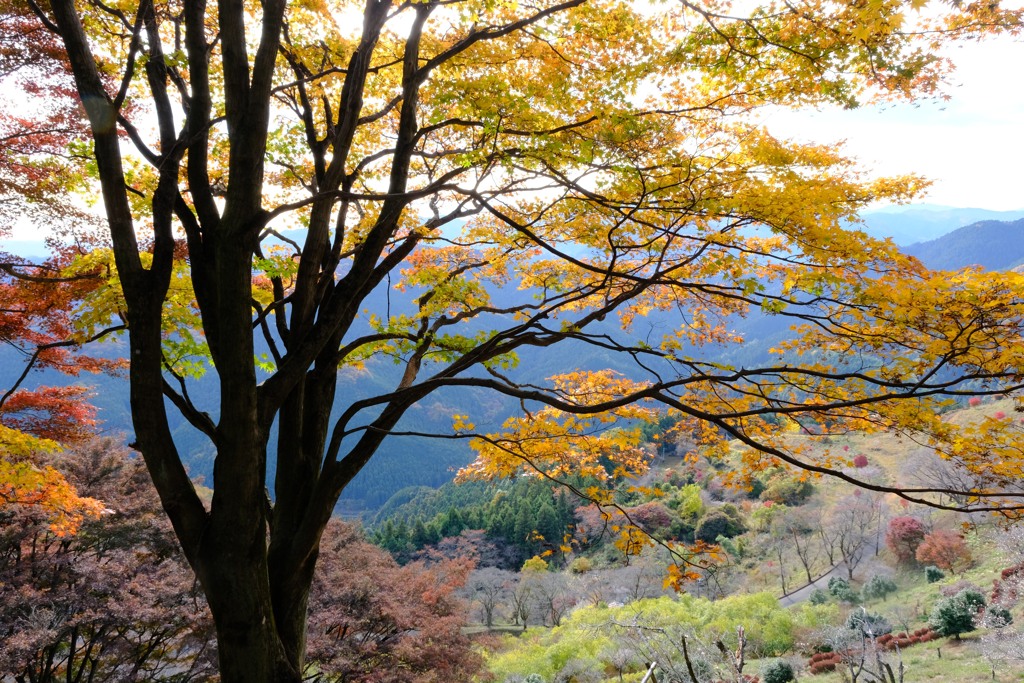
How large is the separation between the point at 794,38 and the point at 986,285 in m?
1.66

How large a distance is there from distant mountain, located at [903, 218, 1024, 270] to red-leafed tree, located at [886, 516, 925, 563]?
435 ft

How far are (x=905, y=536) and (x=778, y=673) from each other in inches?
514

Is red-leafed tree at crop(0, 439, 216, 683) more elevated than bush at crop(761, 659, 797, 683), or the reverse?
red-leafed tree at crop(0, 439, 216, 683)

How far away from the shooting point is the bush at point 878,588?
907 inches

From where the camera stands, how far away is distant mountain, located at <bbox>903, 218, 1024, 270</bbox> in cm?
13212

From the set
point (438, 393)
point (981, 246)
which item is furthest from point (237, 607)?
point (981, 246)

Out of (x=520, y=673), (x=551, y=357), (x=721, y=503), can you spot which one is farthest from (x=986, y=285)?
(x=551, y=357)

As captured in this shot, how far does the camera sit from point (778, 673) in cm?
1620

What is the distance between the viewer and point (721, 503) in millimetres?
38438

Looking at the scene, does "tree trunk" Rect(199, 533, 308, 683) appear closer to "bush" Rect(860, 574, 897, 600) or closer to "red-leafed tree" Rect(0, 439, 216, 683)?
"red-leafed tree" Rect(0, 439, 216, 683)

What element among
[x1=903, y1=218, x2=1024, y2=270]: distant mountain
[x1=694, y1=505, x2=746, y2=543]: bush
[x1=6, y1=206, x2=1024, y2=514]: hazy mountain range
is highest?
[x1=903, y1=218, x2=1024, y2=270]: distant mountain

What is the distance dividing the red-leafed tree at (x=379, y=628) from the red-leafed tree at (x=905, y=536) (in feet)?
72.6

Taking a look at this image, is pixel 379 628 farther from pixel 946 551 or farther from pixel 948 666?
pixel 946 551

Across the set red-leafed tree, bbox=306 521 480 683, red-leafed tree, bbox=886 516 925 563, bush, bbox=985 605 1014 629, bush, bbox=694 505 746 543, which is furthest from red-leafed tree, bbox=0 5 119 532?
bush, bbox=694 505 746 543
